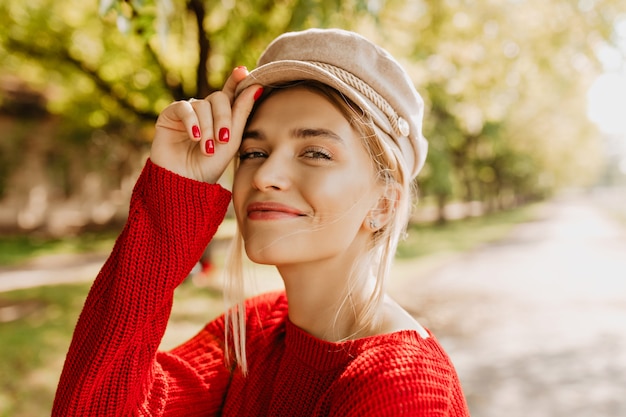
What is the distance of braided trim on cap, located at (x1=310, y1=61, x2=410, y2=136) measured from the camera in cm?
166

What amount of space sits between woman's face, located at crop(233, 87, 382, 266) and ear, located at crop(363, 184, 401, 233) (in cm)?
6

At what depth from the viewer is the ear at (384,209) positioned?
182cm

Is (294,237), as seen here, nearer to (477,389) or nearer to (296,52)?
(296,52)

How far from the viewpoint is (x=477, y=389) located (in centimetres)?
→ 528

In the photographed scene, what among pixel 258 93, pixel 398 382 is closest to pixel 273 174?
pixel 258 93

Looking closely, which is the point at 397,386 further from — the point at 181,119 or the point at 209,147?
the point at 181,119

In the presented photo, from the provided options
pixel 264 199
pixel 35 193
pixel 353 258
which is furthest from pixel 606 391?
pixel 35 193

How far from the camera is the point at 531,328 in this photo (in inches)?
294

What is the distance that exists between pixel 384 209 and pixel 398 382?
67cm

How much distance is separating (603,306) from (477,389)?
15.6 ft

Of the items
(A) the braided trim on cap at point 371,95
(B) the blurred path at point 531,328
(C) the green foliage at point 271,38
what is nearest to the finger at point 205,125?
(A) the braided trim on cap at point 371,95

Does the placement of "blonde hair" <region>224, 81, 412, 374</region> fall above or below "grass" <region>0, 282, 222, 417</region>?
above

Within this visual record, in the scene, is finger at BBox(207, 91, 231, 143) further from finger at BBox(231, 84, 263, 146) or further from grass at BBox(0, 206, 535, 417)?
grass at BBox(0, 206, 535, 417)

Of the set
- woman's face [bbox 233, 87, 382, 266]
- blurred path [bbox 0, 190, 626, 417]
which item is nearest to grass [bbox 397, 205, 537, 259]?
blurred path [bbox 0, 190, 626, 417]
